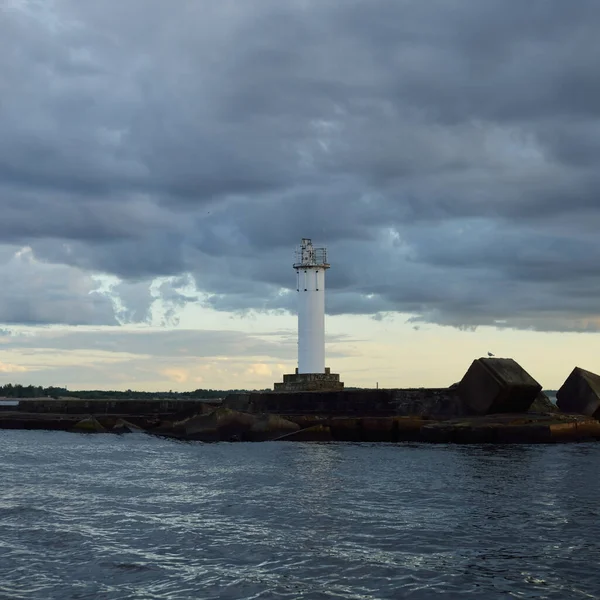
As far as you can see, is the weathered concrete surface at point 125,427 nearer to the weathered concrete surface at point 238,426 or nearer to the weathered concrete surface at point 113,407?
the weathered concrete surface at point 113,407

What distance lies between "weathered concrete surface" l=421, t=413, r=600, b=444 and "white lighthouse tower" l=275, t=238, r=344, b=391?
14.9m

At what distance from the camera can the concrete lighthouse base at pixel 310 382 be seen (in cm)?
4562

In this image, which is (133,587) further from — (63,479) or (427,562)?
(63,479)

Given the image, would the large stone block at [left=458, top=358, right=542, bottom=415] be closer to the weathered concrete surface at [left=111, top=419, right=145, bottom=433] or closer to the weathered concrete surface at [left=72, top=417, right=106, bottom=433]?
the weathered concrete surface at [left=111, top=419, right=145, bottom=433]

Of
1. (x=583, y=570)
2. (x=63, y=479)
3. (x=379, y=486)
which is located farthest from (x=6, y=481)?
(x=583, y=570)

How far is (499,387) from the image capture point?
31344mm

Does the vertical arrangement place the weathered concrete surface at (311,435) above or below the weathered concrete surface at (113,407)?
below

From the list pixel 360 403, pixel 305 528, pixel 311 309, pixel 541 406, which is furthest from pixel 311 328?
pixel 305 528

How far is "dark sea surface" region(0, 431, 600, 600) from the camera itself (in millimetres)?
10812

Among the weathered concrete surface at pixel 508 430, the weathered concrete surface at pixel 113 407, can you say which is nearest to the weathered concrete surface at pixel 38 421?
the weathered concrete surface at pixel 113 407

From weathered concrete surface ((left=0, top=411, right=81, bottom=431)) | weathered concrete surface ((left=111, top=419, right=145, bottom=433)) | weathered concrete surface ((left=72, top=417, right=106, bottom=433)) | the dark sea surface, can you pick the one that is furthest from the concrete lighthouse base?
the dark sea surface

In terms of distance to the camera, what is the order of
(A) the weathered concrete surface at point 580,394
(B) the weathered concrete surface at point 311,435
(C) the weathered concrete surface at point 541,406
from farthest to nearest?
(A) the weathered concrete surface at point 580,394
(C) the weathered concrete surface at point 541,406
(B) the weathered concrete surface at point 311,435

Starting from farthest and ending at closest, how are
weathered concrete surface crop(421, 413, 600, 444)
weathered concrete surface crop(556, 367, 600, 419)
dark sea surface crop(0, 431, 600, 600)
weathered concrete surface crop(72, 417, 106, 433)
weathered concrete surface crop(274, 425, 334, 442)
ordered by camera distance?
1. weathered concrete surface crop(72, 417, 106, 433)
2. weathered concrete surface crop(556, 367, 600, 419)
3. weathered concrete surface crop(274, 425, 334, 442)
4. weathered concrete surface crop(421, 413, 600, 444)
5. dark sea surface crop(0, 431, 600, 600)

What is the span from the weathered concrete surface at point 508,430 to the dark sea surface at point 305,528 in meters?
3.12
